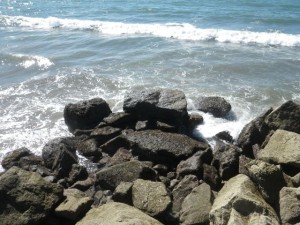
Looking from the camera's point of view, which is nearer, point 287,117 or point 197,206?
point 197,206

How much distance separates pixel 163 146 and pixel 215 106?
3333 millimetres

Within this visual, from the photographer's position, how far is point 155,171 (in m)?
9.59

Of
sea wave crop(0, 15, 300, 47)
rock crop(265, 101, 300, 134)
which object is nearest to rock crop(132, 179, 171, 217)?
rock crop(265, 101, 300, 134)

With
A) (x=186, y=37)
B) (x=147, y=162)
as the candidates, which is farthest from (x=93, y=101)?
(x=186, y=37)

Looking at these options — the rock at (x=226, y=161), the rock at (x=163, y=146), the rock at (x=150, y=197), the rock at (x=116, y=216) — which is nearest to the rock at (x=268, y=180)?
the rock at (x=226, y=161)

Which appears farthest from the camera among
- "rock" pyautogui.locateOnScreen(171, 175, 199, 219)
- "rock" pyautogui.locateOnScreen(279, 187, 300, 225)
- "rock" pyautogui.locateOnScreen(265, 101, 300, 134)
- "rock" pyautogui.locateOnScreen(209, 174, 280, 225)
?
"rock" pyautogui.locateOnScreen(265, 101, 300, 134)

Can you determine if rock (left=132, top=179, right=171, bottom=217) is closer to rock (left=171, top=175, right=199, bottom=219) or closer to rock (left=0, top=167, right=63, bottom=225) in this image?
rock (left=171, top=175, right=199, bottom=219)

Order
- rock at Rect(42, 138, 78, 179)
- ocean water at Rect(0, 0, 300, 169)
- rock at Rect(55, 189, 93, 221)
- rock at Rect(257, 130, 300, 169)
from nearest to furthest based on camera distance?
rock at Rect(55, 189, 93, 221) < rock at Rect(257, 130, 300, 169) < rock at Rect(42, 138, 78, 179) < ocean water at Rect(0, 0, 300, 169)

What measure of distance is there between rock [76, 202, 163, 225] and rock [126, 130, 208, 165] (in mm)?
2800

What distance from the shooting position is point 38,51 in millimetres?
21750

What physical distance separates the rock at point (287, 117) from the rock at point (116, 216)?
15.8ft

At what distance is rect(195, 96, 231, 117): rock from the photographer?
506 inches

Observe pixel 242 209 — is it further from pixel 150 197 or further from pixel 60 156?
pixel 60 156

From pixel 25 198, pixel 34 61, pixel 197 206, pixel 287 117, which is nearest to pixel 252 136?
pixel 287 117
